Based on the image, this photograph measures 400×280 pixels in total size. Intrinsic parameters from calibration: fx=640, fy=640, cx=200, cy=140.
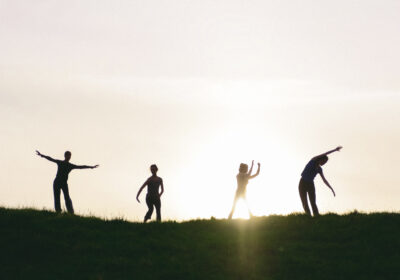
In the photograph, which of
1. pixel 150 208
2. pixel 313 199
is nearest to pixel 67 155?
pixel 150 208

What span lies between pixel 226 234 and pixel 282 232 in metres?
1.95

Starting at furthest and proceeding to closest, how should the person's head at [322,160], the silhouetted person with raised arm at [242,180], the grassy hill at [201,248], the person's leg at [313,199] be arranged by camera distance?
the silhouetted person with raised arm at [242,180] < the person's leg at [313,199] < the person's head at [322,160] < the grassy hill at [201,248]

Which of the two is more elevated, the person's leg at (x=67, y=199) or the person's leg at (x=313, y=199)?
the person's leg at (x=67, y=199)

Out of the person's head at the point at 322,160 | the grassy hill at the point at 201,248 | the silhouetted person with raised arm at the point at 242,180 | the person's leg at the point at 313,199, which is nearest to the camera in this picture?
the grassy hill at the point at 201,248

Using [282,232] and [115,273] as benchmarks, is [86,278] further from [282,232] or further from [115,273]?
[282,232]

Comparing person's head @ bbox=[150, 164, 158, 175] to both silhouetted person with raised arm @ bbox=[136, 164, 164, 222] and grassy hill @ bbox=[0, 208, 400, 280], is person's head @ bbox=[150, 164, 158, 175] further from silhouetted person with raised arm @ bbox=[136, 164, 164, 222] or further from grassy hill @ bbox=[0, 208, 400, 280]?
grassy hill @ bbox=[0, 208, 400, 280]

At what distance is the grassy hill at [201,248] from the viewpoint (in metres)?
18.4

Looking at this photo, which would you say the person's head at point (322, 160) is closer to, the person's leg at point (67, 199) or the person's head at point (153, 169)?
the person's head at point (153, 169)

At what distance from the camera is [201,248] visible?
20.5m

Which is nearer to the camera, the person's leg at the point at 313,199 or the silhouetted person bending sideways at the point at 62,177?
the person's leg at the point at 313,199

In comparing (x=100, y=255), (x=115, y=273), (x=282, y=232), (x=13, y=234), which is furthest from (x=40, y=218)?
(x=282, y=232)

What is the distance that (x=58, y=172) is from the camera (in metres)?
25.6

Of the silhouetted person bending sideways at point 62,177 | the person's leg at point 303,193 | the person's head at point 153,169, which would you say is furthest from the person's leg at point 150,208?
the person's leg at point 303,193

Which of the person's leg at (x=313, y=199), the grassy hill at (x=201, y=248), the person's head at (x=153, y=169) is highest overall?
the person's head at (x=153, y=169)
